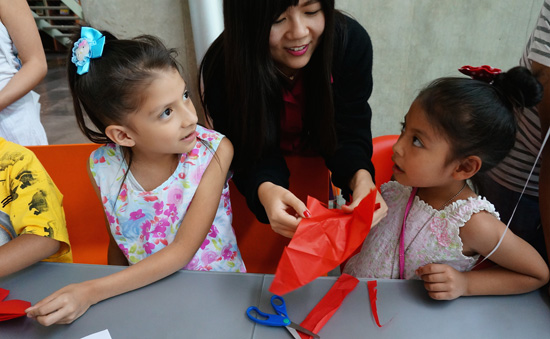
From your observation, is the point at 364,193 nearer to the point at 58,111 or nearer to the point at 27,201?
the point at 27,201

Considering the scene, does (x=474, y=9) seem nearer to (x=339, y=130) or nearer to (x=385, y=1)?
(x=385, y=1)

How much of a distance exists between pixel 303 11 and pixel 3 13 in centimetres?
112

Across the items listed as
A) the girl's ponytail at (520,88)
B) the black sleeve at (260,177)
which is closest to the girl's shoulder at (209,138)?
the black sleeve at (260,177)

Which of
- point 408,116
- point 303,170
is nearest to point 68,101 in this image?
point 303,170

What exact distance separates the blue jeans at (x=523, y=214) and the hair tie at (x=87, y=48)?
1004 millimetres

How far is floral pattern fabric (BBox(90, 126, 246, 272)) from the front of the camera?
3.51ft

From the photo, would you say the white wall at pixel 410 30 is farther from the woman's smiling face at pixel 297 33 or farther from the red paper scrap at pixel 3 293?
the red paper scrap at pixel 3 293

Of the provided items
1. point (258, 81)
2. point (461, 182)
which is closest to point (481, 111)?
point (461, 182)

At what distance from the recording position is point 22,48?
4.93ft

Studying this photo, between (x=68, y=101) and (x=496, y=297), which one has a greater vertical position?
(x=496, y=297)

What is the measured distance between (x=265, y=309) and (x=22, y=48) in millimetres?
1361

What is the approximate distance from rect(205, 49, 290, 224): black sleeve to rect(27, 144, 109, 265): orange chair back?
424 millimetres

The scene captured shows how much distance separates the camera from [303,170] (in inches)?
52.8

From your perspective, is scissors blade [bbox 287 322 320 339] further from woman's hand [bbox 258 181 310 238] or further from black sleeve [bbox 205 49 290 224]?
black sleeve [bbox 205 49 290 224]
